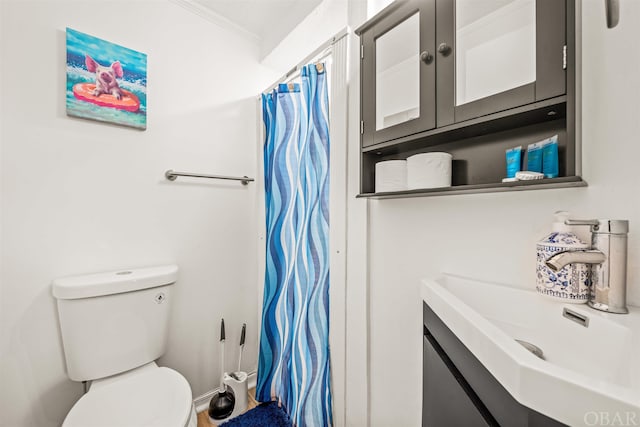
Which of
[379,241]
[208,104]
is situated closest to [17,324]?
[208,104]

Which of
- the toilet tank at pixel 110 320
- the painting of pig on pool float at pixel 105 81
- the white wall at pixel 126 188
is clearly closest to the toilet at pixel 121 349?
the toilet tank at pixel 110 320

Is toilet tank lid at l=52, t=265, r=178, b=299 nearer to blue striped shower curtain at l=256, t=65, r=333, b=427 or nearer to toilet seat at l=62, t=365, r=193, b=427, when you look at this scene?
toilet seat at l=62, t=365, r=193, b=427

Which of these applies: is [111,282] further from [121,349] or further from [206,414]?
[206,414]

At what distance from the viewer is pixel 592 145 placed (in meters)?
0.59

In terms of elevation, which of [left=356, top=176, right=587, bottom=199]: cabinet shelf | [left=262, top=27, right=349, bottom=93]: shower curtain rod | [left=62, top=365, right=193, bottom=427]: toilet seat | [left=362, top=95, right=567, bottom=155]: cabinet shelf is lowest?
[left=62, top=365, right=193, bottom=427]: toilet seat

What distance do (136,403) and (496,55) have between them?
5.29 ft

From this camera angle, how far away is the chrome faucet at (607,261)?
1.71 feet

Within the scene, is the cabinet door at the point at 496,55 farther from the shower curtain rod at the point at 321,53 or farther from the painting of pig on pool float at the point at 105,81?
the painting of pig on pool float at the point at 105,81

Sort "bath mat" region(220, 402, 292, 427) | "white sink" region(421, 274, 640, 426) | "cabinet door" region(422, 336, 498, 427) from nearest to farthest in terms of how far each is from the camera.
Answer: "white sink" region(421, 274, 640, 426)
"cabinet door" region(422, 336, 498, 427)
"bath mat" region(220, 402, 292, 427)

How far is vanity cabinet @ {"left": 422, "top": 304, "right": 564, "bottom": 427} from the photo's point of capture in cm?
43

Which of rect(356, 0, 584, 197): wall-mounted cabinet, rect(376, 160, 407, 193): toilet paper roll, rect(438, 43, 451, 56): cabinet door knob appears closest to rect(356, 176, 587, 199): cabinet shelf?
rect(356, 0, 584, 197): wall-mounted cabinet

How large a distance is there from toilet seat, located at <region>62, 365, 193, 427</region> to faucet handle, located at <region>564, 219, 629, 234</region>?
4.04 feet

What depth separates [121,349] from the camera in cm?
116

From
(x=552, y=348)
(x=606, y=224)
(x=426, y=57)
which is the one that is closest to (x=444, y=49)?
(x=426, y=57)
